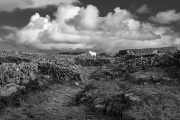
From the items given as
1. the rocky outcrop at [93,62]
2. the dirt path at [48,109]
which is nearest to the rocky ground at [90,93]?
the dirt path at [48,109]

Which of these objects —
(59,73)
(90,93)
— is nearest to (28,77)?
(59,73)

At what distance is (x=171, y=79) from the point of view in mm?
15500

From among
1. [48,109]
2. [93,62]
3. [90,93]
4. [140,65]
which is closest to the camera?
[48,109]

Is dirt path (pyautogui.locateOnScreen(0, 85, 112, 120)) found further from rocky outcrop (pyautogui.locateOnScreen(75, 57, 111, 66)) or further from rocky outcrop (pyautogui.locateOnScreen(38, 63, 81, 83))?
rocky outcrop (pyautogui.locateOnScreen(75, 57, 111, 66))

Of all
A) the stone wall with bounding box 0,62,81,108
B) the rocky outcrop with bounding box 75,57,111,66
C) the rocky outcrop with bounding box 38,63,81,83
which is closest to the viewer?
the stone wall with bounding box 0,62,81,108

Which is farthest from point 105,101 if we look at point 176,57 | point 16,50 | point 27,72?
point 16,50

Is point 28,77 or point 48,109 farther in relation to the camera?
point 28,77

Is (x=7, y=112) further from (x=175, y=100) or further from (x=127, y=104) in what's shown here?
(x=175, y=100)

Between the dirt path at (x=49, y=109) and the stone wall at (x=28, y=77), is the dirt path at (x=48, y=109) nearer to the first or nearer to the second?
the dirt path at (x=49, y=109)

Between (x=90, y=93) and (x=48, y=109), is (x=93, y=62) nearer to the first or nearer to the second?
(x=90, y=93)

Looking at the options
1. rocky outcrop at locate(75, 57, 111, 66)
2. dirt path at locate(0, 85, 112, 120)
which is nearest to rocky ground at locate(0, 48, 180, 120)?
dirt path at locate(0, 85, 112, 120)

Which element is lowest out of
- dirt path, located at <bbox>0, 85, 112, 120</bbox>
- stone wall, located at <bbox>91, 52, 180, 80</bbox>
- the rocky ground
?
dirt path, located at <bbox>0, 85, 112, 120</bbox>

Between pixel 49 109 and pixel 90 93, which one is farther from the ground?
pixel 90 93

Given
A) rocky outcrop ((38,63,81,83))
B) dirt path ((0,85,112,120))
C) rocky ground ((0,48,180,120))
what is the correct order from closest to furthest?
rocky ground ((0,48,180,120))
dirt path ((0,85,112,120))
rocky outcrop ((38,63,81,83))
